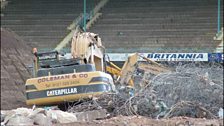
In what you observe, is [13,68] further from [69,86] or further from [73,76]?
[73,76]

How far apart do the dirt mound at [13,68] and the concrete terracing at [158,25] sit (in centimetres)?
372

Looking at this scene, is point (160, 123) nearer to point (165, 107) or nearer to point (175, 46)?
point (165, 107)

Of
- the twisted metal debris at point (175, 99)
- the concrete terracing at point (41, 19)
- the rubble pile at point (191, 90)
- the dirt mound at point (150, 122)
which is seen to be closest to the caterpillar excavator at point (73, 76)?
the twisted metal debris at point (175, 99)

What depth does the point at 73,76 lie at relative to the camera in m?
16.5

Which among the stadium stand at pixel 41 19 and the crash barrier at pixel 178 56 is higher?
the stadium stand at pixel 41 19

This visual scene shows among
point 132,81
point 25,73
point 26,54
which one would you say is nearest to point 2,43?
point 26,54

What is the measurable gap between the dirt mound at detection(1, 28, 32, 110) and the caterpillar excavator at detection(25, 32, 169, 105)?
8.55 metres

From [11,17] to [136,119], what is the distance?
26.3 meters

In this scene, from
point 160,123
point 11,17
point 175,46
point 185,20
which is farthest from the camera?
point 11,17

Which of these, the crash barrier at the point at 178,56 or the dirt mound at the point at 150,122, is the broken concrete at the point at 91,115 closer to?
the dirt mound at the point at 150,122

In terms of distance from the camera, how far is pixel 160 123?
1278 centimetres

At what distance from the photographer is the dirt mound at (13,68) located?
2772 centimetres

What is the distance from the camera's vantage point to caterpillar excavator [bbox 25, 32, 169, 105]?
16469 millimetres

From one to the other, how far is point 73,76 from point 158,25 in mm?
19393
